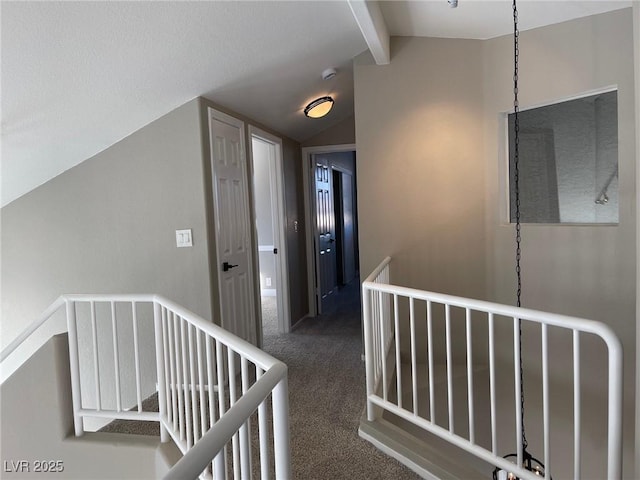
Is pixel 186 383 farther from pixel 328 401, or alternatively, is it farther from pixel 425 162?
pixel 425 162

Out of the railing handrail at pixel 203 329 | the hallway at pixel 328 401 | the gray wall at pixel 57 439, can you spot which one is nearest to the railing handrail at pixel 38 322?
the railing handrail at pixel 203 329

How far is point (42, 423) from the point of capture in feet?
8.76

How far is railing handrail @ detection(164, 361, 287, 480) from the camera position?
84 centimetres

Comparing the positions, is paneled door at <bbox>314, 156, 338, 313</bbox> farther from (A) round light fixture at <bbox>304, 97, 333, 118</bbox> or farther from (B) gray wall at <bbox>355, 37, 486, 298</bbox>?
(B) gray wall at <bbox>355, 37, 486, 298</bbox>

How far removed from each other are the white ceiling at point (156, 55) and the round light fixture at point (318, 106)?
23cm

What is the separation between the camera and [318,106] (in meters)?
3.96

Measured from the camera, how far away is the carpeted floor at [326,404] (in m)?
2.21

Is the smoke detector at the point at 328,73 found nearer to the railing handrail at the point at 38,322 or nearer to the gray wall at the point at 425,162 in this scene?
the gray wall at the point at 425,162

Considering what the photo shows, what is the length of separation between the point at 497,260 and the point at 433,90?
1.38 m

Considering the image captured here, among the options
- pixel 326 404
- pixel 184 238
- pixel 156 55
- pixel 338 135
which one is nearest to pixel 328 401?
pixel 326 404

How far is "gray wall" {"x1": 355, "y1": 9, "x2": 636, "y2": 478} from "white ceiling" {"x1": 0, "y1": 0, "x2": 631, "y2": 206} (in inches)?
8.3

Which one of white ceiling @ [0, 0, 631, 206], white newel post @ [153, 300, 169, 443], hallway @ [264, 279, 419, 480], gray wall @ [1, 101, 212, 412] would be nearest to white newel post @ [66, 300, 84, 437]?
A: white newel post @ [153, 300, 169, 443]

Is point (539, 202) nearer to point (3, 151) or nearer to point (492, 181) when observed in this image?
point (492, 181)

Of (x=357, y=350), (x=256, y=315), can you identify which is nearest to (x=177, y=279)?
(x=256, y=315)
